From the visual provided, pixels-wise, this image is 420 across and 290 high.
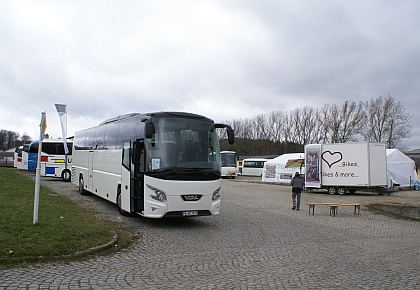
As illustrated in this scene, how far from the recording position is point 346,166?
25.0 m

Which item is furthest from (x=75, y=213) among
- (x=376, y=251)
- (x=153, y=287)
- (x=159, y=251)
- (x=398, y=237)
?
(x=398, y=237)

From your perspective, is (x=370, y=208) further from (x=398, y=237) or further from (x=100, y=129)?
(x=100, y=129)

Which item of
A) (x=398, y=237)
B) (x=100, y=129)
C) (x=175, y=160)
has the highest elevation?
(x=100, y=129)

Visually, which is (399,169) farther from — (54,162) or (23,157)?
(23,157)

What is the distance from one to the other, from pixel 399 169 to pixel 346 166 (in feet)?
31.4

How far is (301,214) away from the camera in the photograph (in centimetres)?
1531

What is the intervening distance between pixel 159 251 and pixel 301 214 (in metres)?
8.46

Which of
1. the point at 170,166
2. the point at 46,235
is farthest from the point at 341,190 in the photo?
the point at 46,235

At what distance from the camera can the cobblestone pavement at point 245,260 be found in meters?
6.07

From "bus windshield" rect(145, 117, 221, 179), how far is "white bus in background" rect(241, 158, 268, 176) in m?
47.1

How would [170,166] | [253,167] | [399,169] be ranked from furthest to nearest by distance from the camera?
[253,167], [399,169], [170,166]

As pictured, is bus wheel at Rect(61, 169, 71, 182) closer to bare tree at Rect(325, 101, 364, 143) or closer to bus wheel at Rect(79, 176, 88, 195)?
bus wheel at Rect(79, 176, 88, 195)

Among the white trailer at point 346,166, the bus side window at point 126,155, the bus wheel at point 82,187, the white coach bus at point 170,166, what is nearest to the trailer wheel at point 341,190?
the white trailer at point 346,166

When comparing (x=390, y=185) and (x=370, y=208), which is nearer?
(x=370, y=208)
